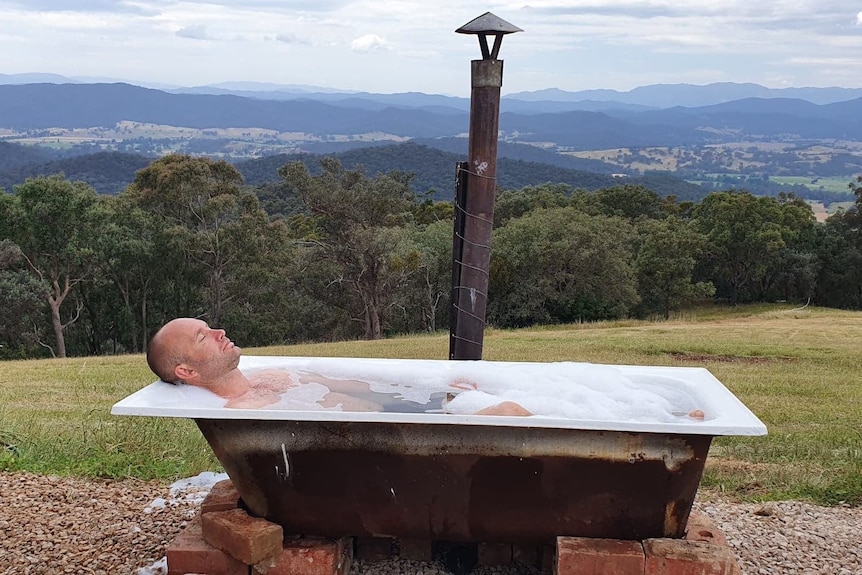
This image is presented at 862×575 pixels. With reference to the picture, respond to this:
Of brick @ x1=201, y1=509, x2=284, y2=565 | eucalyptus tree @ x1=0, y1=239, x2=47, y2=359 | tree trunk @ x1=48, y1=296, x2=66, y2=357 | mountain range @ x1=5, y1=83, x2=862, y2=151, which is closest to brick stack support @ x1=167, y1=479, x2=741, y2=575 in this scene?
brick @ x1=201, y1=509, x2=284, y2=565

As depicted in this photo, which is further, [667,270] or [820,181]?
[820,181]

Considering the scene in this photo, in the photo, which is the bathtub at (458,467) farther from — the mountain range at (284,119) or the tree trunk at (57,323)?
the mountain range at (284,119)

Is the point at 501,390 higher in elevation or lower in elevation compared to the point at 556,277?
higher

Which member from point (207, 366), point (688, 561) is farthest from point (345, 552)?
point (688, 561)

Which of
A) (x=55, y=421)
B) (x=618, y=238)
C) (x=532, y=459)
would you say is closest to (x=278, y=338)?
(x=618, y=238)

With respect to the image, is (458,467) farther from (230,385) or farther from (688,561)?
(230,385)

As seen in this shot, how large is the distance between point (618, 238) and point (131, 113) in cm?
17133

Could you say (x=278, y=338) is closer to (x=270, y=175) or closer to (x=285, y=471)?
(x=285, y=471)

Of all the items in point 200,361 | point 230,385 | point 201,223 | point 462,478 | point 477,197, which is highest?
point 477,197

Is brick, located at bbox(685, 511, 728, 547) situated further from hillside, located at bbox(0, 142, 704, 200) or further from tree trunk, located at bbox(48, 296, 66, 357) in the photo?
hillside, located at bbox(0, 142, 704, 200)

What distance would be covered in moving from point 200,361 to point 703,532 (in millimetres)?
1910

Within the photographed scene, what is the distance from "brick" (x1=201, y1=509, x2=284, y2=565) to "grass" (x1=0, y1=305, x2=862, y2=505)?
3.94 feet

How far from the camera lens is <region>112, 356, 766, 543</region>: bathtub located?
238 centimetres

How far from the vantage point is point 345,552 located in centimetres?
274
